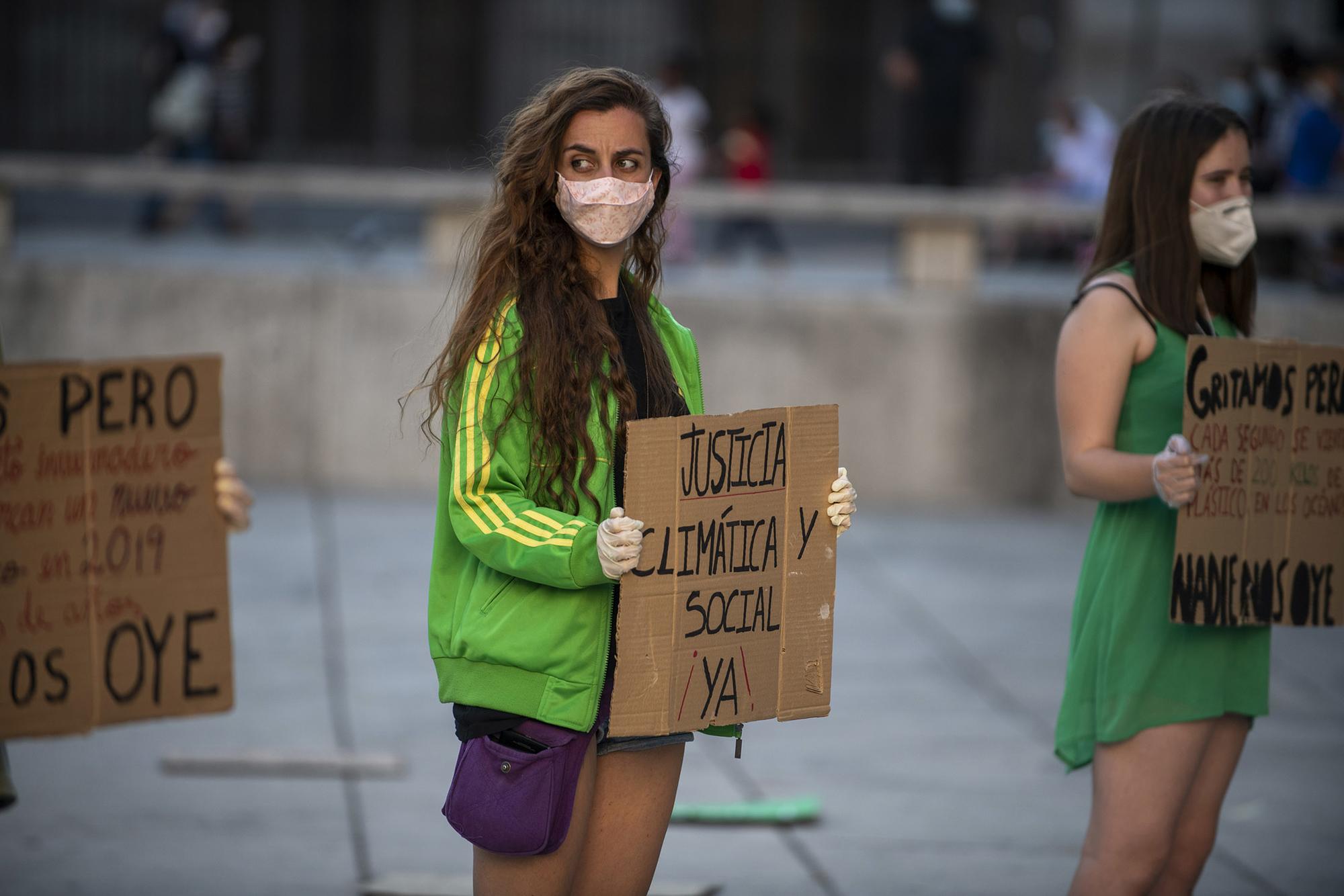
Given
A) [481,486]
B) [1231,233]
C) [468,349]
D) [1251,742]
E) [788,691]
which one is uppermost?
[1231,233]

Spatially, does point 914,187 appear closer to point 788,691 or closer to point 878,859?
point 878,859

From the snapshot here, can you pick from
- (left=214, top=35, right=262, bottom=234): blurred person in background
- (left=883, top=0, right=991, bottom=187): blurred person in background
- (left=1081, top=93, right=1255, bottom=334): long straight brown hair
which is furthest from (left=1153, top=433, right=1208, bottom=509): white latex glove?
(left=214, top=35, right=262, bottom=234): blurred person in background

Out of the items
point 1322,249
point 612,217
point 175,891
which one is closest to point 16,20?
point 1322,249

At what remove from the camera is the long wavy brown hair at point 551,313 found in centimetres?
296

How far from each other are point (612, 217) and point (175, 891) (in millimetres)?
2632

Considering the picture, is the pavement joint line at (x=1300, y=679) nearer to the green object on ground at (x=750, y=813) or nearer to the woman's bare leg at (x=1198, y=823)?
the green object on ground at (x=750, y=813)

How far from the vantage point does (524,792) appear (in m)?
2.94

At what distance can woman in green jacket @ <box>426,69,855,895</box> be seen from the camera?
293 centimetres

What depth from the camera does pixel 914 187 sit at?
44.0 ft

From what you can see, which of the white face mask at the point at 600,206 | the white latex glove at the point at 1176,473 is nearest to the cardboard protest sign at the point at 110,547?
the white face mask at the point at 600,206

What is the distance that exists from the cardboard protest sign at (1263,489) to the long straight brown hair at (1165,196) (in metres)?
0.16

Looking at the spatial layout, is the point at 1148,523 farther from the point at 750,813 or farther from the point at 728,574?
the point at 750,813

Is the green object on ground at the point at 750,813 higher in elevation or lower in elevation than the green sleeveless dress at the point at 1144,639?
lower

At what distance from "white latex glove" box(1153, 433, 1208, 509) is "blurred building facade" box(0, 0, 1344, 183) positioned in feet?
47.5
